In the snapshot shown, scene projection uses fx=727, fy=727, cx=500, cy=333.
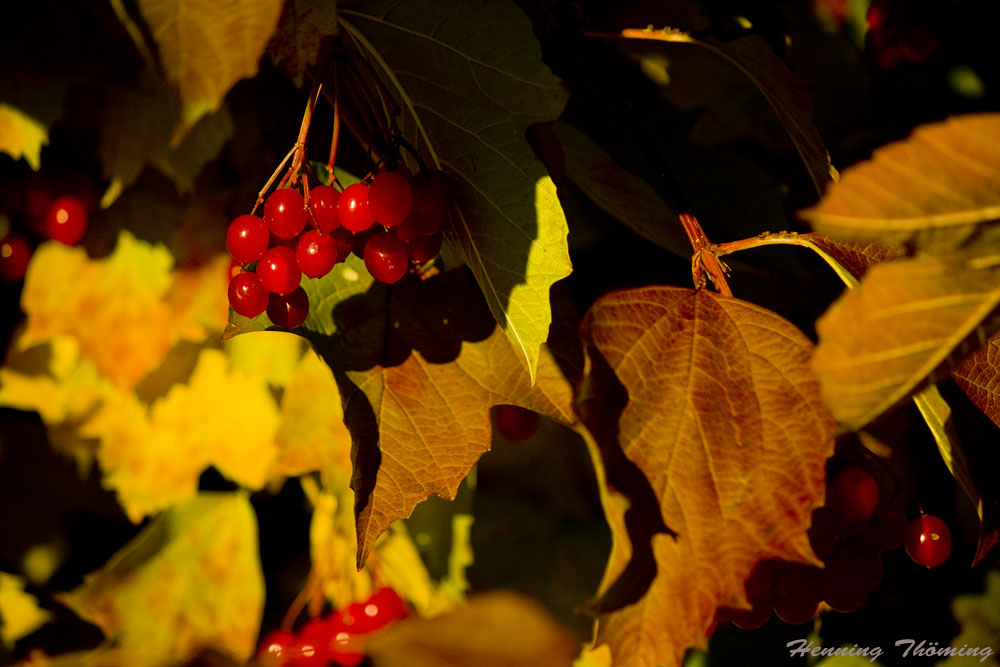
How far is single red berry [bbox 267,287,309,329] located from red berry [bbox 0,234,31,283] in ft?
1.38

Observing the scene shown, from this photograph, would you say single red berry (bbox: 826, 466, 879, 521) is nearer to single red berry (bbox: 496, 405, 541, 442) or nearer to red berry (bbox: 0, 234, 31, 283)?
single red berry (bbox: 496, 405, 541, 442)

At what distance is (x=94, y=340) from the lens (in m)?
0.67

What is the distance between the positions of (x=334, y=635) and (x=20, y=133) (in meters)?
0.48

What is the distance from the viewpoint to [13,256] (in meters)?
0.67

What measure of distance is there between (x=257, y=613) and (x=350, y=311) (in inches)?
17.2

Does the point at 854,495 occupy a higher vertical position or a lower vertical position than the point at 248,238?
lower

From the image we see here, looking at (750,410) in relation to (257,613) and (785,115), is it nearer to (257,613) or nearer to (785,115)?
(785,115)

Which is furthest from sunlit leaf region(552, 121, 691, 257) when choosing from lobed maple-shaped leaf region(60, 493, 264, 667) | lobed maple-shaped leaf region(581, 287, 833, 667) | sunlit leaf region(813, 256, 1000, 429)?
lobed maple-shaped leaf region(60, 493, 264, 667)

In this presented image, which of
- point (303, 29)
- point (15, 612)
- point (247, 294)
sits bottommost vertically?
point (15, 612)

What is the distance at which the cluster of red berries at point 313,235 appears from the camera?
1.20 ft

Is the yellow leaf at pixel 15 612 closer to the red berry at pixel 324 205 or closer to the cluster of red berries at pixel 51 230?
the cluster of red berries at pixel 51 230

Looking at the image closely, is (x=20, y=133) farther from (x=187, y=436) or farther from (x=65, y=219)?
(x=187, y=436)

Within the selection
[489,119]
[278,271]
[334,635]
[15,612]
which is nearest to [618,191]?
[489,119]

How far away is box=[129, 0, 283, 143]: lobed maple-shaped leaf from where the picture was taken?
10.3 inches
